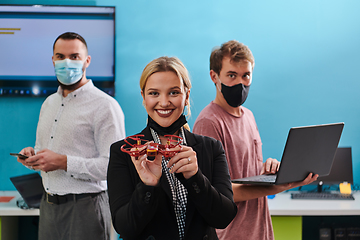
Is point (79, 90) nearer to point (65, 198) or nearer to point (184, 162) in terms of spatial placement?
point (65, 198)

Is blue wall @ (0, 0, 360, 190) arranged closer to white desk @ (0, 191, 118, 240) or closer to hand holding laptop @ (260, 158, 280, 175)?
white desk @ (0, 191, 118, 240)

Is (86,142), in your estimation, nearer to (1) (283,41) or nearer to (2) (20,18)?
(2) (20,18)

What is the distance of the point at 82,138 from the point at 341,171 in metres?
2.48

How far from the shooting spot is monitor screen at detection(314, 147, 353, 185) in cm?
321

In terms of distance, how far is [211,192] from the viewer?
979 millimetres

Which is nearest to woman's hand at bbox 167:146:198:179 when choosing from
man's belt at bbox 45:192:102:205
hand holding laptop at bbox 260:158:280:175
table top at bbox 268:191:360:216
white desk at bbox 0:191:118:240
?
hand holding laptop at bbox 260:158:280:175

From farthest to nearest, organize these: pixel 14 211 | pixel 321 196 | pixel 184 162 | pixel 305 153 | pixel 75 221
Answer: pixel 321 196
pixel 14 211
pixel 75 221
pixel 305 153
pixel 184 162

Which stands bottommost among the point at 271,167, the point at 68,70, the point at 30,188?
the point at 30,188

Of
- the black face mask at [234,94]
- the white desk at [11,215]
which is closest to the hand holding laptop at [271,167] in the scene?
the black face mask at [234,94]

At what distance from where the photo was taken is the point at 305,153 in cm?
138

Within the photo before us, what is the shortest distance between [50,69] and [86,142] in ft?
4.95

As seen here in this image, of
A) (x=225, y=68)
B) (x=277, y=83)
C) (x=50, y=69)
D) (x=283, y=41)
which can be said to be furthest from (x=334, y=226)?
(x=50, y=69)

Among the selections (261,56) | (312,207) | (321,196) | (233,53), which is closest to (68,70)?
(233,53)

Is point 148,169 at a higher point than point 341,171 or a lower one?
higher
